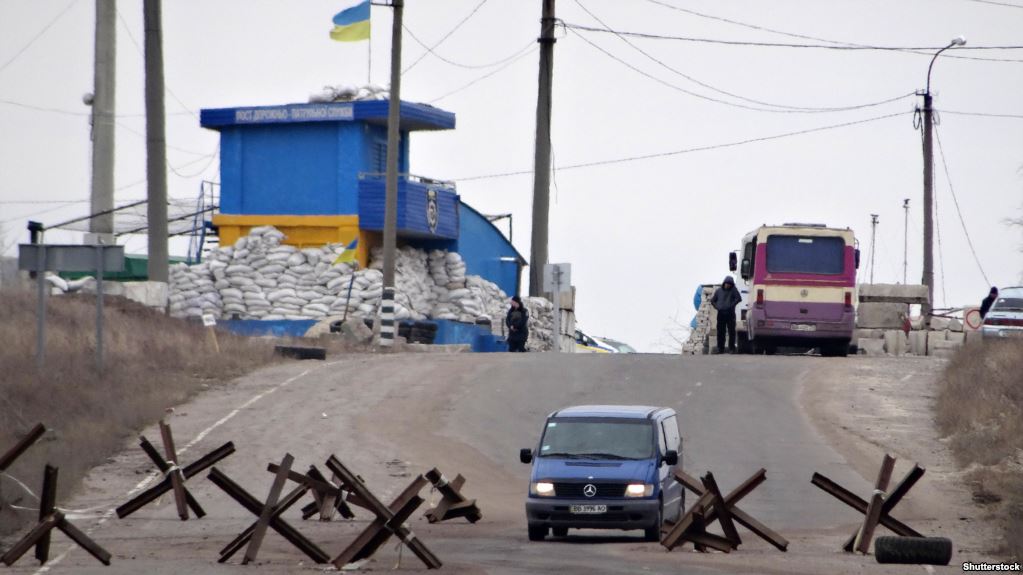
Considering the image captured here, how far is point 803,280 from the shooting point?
4006 cm

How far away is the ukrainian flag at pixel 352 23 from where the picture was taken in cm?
5066

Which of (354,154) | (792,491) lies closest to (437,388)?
(792,491)

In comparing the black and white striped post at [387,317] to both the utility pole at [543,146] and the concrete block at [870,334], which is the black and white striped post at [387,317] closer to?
the utility pole at [543,146]

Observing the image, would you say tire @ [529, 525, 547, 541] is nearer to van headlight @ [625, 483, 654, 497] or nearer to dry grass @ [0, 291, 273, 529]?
van headlight @ [625, 483, 654, 497]

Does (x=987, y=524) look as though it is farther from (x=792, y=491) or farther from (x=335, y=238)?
(x=335, y=238)

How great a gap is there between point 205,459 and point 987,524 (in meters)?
10.4

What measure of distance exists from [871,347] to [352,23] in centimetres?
1847

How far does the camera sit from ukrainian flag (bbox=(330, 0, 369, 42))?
50656 millimetres

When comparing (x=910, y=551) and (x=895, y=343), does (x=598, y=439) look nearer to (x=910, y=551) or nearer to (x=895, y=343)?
(x=910, y=551)

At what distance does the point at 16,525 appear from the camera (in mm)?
20391

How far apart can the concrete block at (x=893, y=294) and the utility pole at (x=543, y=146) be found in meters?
11.2

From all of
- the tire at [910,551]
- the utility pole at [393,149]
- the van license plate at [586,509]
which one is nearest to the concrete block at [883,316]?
the utility pole at [393,149]

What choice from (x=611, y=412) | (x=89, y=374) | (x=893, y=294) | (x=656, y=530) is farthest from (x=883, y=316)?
(x=656, y=530)

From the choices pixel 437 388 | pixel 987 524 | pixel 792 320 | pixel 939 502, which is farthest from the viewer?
pixel 792 320
